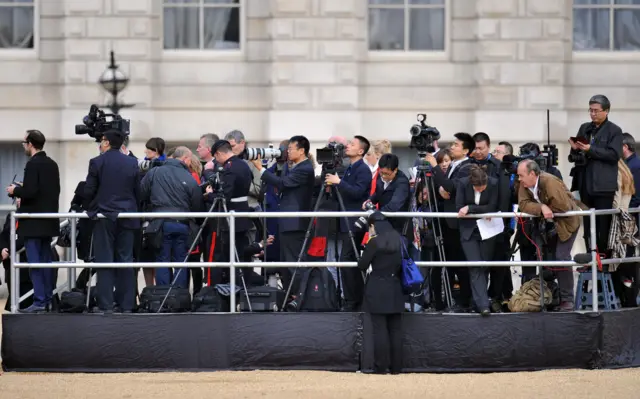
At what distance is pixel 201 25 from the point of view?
29609 mm

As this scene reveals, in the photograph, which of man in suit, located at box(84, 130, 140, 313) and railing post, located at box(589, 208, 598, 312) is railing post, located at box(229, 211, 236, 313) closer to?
man in suit, located at box(84, 130, 140, 313)

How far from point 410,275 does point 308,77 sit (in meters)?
11.8

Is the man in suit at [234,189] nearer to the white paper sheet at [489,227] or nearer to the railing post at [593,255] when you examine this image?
the white paper sheet at [489,227]

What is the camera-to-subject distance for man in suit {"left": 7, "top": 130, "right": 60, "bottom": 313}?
18.4 metres

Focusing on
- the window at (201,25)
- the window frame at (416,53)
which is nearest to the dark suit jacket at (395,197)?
the window frame at (416,53)

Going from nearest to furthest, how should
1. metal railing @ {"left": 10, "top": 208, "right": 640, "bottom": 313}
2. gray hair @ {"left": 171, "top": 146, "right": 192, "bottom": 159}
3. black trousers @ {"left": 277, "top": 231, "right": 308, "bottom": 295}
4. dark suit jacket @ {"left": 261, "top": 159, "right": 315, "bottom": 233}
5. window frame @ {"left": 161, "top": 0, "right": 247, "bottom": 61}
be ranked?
metal railing @ {"left": 10, "top": 208, "right": 640, "bottom": 313}
black trousers @ {"left": 277, "top": 231, "right": 308, "bottom": 295}
dark suit jacket @ {"left": 261, "top": 159, "right": 315, "bottom": 233}
gray hair @ {"left": 171, "top": 146, "right": 192, "bottom": 159}
window frame @ {"left": 161, "top": 0, "right": 247, "bottom": 61}

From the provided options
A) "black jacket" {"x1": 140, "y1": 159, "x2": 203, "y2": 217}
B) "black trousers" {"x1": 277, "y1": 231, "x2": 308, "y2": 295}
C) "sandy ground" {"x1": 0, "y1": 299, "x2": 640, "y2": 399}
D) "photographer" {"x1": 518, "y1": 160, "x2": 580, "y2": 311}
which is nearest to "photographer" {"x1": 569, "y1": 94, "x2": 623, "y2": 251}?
"photographer" {"x1": 518, "y1": 160, "x2": 580, "y2": 311}

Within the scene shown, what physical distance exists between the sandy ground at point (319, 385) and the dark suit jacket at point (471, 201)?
1482mm

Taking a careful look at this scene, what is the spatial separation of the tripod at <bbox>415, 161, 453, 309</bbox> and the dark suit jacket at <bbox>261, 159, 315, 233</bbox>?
3.73ft

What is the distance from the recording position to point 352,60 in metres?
28.9

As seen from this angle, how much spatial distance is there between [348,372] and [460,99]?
1232 cm

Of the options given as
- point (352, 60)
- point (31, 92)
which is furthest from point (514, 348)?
point (31, 92)

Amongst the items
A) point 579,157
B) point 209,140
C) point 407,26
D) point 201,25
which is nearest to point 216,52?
point 201,25

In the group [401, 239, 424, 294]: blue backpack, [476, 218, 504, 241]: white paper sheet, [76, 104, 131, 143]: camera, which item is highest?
[76, 104, 131, 143]: camera
